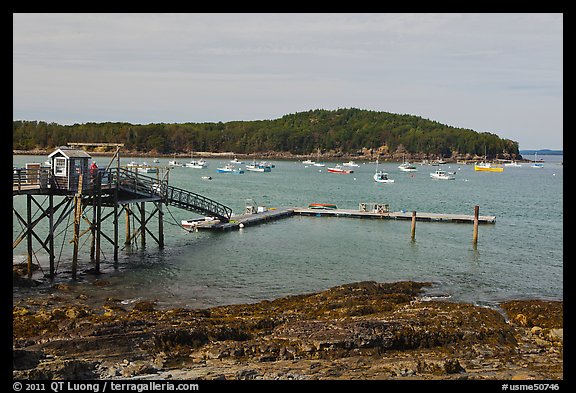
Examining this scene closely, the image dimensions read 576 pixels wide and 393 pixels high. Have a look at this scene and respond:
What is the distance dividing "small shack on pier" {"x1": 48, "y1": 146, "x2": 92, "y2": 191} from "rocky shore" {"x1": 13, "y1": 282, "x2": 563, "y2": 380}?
7543mm

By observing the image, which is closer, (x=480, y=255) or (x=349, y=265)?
(x=349, y=265)

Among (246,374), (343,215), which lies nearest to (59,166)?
(246,374)

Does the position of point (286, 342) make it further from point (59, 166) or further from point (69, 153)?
point (59, 166)

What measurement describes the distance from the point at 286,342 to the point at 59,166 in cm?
1767

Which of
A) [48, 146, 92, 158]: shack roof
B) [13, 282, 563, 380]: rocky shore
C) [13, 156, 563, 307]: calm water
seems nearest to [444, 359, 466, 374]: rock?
[13, 282, 563, 380]: rocky shore

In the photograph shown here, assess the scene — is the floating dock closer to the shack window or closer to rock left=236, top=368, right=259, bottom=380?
the shack window

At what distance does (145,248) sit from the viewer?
128 ft

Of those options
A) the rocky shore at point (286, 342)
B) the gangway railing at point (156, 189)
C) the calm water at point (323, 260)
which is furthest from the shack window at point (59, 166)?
the rocky shore at point (286, 342)
